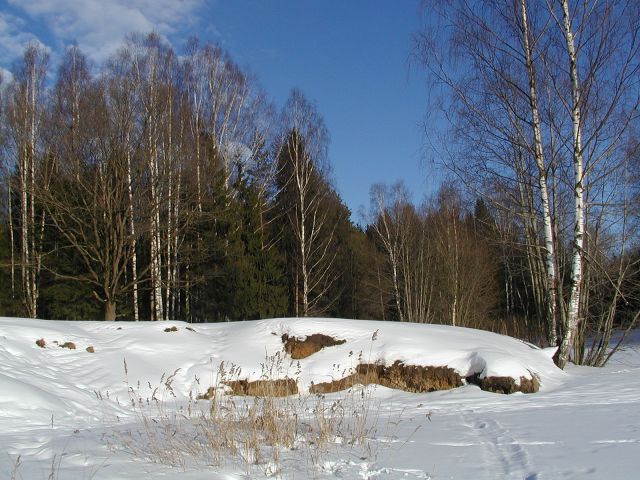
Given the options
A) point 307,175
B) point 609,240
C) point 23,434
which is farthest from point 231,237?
point 23,434

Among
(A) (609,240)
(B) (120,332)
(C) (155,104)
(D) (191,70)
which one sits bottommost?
(B) (120,332)

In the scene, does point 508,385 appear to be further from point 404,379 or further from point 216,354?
point 216,354

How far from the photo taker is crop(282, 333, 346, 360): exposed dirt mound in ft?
33.1

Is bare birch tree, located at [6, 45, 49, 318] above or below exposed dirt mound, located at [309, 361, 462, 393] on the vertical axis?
above

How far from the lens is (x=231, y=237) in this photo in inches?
817

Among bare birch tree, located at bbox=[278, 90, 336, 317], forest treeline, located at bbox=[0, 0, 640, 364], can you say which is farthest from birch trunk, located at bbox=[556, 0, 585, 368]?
bare birch tree, located at bbox=[278, 90, 336, 317]

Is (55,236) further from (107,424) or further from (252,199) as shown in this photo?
(107,424)

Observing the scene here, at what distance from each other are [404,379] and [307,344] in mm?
2082

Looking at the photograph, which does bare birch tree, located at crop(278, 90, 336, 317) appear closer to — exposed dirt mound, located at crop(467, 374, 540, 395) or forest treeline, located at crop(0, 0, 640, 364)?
forest treeline, located at crop(0, 0, 640, 364)

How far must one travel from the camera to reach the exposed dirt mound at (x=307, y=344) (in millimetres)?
10091

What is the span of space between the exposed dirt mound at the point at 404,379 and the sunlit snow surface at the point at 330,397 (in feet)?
0.60

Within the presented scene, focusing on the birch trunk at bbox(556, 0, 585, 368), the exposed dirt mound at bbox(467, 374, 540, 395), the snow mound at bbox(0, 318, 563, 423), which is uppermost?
the birch trunk at bbox(556, 0, 585, 368)

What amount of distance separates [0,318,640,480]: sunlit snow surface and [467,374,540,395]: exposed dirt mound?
145 mm

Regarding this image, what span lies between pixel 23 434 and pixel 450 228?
2557 cm
